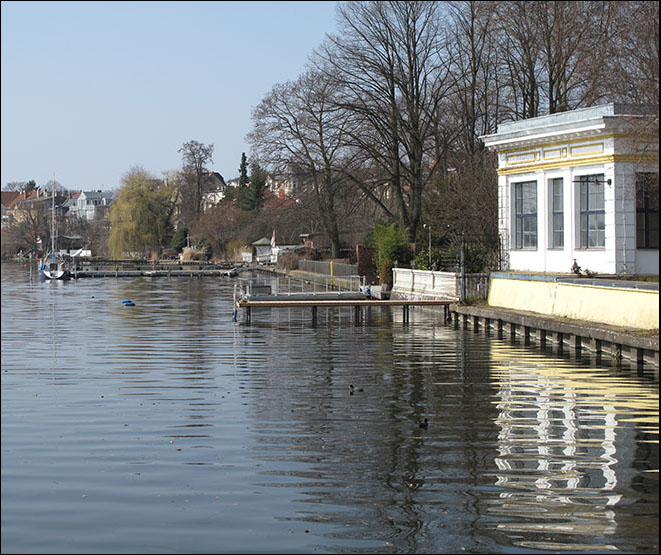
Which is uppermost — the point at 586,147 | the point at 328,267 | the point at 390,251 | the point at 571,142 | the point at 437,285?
the point at 571,142

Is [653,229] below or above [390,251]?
above

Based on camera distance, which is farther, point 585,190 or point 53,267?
point 53,267

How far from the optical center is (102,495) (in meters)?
12.0

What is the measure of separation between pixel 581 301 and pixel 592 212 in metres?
5.38

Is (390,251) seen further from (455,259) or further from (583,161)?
(583,161)

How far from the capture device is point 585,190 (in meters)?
33.8

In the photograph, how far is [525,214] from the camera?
37875 millimetres

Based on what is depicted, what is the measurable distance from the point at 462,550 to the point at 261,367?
15761 mm

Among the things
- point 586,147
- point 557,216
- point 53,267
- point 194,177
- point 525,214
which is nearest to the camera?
point 586,147

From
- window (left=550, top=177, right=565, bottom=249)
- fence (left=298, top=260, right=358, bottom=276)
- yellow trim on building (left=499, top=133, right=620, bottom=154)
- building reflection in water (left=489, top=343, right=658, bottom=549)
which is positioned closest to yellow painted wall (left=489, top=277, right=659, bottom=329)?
window (left=550, top=177, right=565, bottom=249)

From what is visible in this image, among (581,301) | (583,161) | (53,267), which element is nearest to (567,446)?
(581,301)

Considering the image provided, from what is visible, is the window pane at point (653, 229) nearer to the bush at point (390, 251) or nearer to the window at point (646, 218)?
the window at point (646, 218)

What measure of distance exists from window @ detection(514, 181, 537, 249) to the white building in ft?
0.13

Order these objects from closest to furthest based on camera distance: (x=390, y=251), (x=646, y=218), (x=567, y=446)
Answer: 1. (x=567, y=446)
2. (x=646, y=218)
3. (x=390, y=251)
